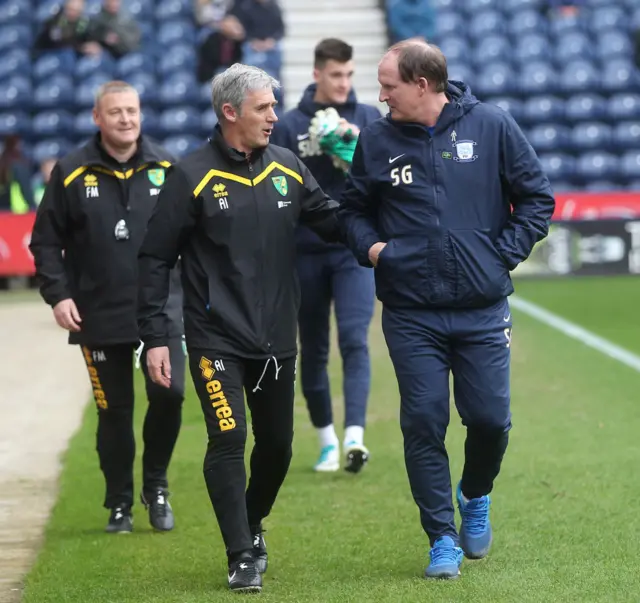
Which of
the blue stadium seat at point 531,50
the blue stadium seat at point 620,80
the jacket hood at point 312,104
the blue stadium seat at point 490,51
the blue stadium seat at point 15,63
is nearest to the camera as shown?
the jacket hood at point 312,104

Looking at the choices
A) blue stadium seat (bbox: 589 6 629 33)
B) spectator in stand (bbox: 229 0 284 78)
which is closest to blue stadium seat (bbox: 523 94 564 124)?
blue stadium seat (bbox: 589 6 629 33)

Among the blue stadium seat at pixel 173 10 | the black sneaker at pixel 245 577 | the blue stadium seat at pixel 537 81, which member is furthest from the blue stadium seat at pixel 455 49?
the black sneaker at pixel 245 577

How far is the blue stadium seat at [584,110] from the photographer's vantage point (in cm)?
2267

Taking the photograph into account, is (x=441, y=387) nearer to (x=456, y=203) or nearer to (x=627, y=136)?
(x=456, y=203)

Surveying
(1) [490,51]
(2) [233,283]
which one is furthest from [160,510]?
(1) [490,51]

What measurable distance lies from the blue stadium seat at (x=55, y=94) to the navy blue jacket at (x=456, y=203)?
1756 cm

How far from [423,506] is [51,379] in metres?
6.81

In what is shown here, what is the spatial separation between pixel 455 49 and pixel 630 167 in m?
3.40

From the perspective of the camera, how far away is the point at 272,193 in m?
5.58

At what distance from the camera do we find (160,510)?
671 centimetres

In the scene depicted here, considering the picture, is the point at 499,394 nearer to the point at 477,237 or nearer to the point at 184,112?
the point at 477,237

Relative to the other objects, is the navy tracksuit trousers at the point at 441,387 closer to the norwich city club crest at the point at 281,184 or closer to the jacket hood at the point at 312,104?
the norwich city club crest at the point at 281,184

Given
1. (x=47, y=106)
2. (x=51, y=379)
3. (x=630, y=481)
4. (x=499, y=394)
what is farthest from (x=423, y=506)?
(x=47, y=106)

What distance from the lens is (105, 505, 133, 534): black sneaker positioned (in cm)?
669
